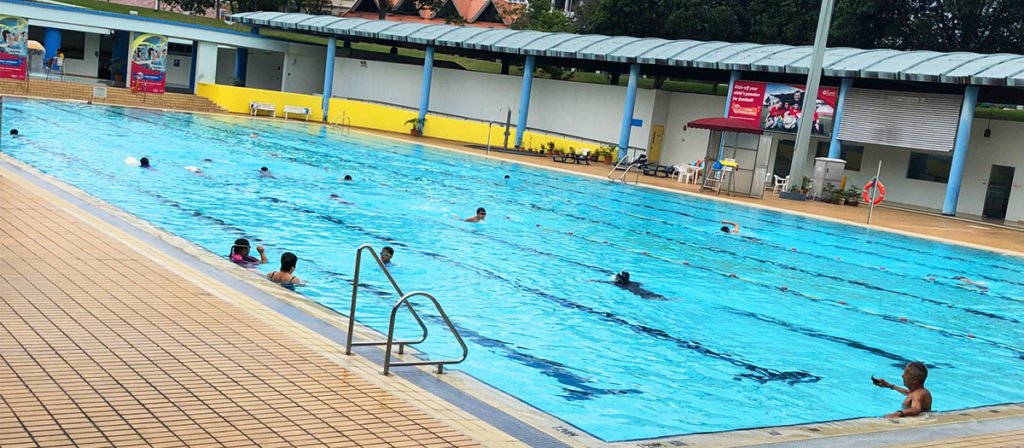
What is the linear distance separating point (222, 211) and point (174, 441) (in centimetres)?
1171

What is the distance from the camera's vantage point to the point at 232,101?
126 feet

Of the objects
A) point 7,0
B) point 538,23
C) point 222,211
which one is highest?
point 538,23

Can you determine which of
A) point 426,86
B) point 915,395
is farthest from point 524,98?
point 915,395

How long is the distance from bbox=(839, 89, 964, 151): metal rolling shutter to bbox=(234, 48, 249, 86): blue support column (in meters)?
27.8

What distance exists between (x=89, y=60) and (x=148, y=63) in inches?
413

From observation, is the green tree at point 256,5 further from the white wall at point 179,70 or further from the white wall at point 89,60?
the white wall at point 89,60

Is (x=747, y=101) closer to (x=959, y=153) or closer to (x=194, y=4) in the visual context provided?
(x=959, y=153)

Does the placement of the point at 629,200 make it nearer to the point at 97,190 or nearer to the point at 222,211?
the point at 222,211

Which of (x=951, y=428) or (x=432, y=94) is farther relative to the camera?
(x=432, y=94)

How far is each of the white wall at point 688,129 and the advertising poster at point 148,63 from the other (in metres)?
19.3

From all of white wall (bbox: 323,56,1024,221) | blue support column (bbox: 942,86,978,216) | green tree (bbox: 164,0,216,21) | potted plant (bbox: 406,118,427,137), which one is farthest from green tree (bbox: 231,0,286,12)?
blue support column (bbox: 942,86,978,216)

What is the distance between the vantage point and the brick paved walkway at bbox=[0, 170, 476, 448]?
4.70 meters

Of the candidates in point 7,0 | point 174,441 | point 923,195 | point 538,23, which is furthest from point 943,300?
point 538,23

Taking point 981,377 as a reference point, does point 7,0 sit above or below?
above
